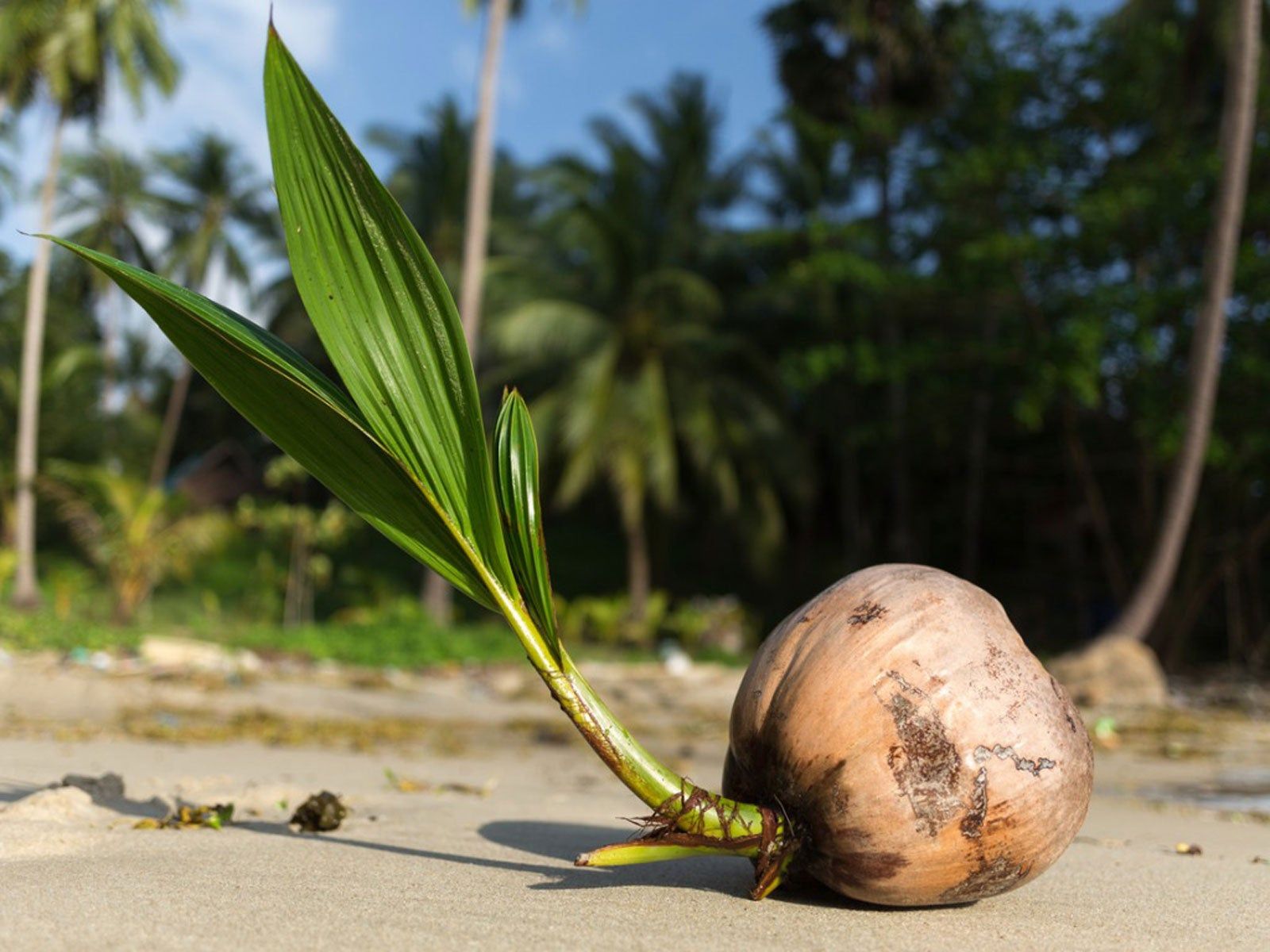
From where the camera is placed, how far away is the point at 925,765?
2002mm

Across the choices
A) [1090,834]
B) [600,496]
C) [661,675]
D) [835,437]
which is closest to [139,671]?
[661,675]

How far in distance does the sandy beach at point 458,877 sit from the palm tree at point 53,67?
12548mm

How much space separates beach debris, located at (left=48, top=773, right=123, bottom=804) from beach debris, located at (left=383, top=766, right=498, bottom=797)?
0.93m

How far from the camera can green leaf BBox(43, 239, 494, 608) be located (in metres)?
1.85

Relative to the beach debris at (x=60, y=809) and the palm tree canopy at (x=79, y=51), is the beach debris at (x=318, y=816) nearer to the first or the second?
the beach debris at (x=60, y=809)

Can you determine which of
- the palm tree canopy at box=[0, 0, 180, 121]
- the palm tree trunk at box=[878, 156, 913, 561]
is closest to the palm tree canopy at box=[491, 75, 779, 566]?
the palm tree trunk at box=[878, 156, 913, 561]

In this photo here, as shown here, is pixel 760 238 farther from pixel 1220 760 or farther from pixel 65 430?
pixel 65 430

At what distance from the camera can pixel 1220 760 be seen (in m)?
6.61

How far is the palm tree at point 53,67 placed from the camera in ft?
51.3

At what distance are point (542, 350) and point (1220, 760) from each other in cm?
1222

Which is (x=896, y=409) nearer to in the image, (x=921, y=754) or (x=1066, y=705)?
(x=1066, y=705)

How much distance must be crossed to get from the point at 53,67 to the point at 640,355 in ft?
31.6

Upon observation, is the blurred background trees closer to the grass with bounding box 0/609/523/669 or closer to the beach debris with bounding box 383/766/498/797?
the grass with bounding box 0/609/523/669

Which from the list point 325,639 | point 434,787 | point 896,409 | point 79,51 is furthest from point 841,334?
point 434,787
